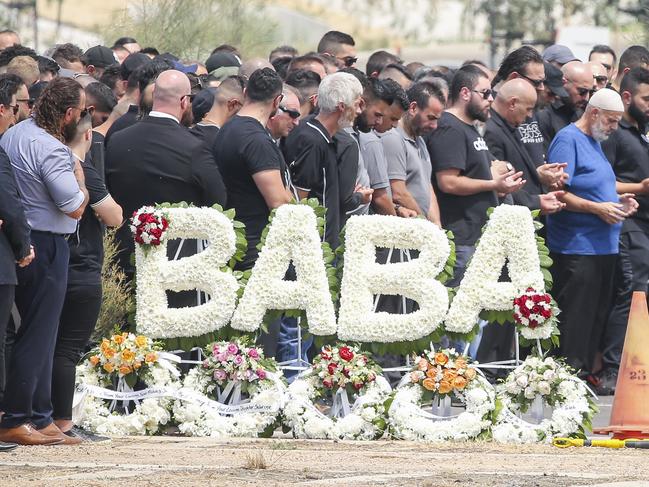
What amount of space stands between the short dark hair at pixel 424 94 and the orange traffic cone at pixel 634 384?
290cm

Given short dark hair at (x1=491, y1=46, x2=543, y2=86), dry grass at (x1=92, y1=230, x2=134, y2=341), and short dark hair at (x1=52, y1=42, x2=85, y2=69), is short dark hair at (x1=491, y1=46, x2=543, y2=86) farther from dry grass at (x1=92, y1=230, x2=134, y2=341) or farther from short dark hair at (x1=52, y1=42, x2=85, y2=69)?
dry grass at (x1=92, y1=230, x2=134, y2=341)

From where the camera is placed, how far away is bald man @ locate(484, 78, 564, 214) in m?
14.6

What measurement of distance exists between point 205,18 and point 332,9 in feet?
181

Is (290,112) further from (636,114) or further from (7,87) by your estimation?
(636,114)

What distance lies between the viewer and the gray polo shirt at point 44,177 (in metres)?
10.3

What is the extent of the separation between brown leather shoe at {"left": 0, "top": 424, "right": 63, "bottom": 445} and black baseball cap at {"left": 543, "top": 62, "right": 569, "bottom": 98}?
7334 mm

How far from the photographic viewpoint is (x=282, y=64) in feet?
56.1

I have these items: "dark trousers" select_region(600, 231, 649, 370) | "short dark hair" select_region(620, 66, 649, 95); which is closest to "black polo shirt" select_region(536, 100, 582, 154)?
"short dark hair" select_region(620, 66, 649, 95)

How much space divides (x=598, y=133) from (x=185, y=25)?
47.8ft

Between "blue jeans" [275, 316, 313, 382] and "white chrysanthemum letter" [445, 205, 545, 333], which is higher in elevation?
"white chrysanthemum letter" [445, 205, 545, 333]

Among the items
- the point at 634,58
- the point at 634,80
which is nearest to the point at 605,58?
the point at 634,58

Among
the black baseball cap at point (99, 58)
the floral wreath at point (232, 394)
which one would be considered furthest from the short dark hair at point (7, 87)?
the black baseball cap at point (99, 58)

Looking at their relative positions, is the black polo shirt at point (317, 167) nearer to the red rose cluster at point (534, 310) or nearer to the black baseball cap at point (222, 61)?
the red rose cluster at point (534, 310)

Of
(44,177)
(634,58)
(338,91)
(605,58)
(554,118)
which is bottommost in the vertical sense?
(44,177)
